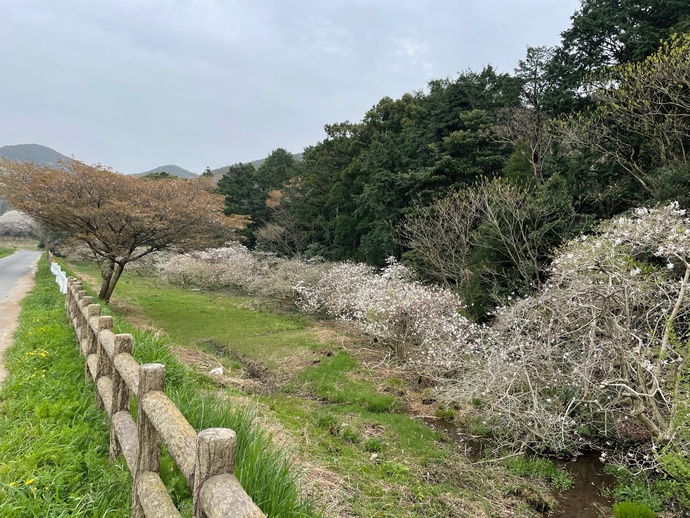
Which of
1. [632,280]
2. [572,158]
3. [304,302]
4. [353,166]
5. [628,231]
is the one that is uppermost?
[353,166]

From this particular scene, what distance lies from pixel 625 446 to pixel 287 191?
27780 millimetres

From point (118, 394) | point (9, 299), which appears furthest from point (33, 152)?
point (118, 394)

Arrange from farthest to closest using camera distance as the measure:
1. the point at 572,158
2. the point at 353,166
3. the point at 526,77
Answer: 1. the point at 353,166
2. the point at 526,77
3. the point at 572,158

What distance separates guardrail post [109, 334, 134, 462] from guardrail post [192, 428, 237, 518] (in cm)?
166

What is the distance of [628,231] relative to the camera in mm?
6391

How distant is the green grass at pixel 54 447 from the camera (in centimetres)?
235

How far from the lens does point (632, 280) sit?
5.80m

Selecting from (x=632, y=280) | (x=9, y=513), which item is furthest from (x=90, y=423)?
(x=632, y=280)

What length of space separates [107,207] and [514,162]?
52.7 feet

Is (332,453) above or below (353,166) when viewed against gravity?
below

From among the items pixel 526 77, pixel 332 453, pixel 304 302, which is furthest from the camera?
pixel 526 77

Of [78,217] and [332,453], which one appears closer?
[332,453]

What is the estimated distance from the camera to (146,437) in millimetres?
2359

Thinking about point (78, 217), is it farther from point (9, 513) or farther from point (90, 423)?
point (9, 513)
